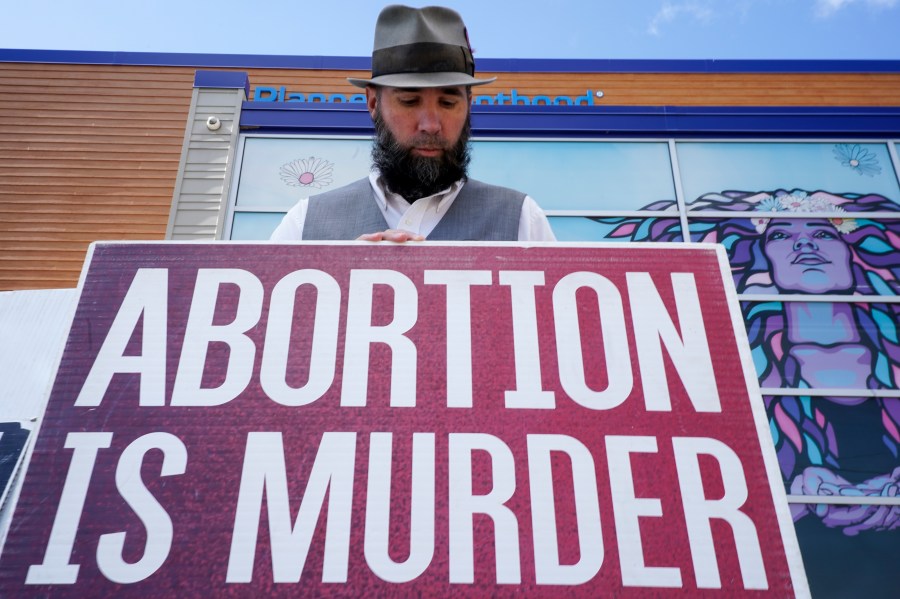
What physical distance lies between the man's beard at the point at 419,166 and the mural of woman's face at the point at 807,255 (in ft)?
12.7

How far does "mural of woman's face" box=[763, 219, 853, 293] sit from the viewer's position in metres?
4.48

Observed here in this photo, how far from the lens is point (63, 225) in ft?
16.9

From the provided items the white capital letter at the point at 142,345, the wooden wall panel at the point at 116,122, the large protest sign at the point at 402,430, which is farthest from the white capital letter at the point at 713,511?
the wooden wall panel at the point at 116,122

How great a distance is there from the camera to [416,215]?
1.65 meters

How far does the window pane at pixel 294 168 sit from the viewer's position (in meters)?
4.76

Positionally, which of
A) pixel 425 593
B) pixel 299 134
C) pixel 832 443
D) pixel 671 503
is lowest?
pixel 425 593

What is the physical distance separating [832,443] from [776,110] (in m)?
3.00

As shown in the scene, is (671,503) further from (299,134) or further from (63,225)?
(63,225)

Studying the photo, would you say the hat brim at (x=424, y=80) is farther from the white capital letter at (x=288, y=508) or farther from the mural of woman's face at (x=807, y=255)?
the mural of woman's face at (x=807, y=255)

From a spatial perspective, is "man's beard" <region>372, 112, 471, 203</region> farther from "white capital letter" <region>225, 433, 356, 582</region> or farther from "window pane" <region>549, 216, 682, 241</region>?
"window pane" <region>549, 216, 682, 241</region>

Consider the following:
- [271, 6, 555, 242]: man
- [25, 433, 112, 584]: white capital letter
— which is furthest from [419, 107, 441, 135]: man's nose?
[25, 433, 112, 584]: white capital letter

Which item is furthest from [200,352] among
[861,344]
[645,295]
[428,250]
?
[861,344]

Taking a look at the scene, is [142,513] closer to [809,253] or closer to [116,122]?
[809,253]

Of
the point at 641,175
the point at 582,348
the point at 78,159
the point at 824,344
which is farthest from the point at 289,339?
the point at 78,159
